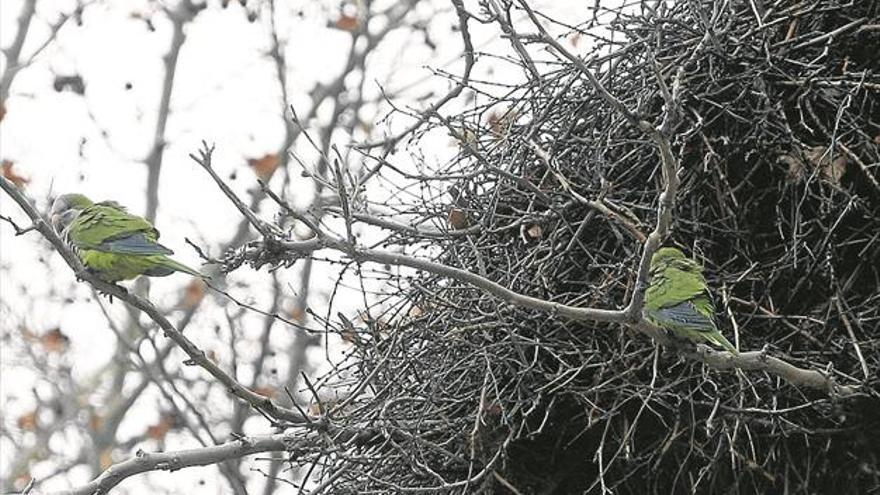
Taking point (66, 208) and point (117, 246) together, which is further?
point (66, 208)

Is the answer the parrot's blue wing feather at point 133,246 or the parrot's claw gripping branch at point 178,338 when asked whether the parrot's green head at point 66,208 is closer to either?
the parrot's blue wing feather at point 133,246

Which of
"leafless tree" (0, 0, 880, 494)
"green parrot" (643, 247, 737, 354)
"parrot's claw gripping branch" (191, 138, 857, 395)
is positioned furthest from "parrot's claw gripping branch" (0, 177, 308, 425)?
"green parrot" (643, 247, 737, 354)

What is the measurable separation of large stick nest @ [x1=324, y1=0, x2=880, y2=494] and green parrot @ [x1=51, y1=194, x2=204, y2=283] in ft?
1.78

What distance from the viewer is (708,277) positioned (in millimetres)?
1741

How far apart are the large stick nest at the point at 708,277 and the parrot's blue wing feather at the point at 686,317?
9cm

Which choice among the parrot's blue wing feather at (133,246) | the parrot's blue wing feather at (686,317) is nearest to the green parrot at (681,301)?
the parrot's blue wing feather at (686,317)

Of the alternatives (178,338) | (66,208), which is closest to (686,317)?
(178,338)

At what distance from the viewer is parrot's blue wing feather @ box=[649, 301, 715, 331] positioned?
153 cm

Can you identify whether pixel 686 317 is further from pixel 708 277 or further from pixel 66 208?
pixel 66 208

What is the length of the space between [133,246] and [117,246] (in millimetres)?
30

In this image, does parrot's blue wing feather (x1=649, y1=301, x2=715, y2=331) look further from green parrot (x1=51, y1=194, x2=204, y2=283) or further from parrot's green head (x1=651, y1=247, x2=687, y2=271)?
green parrot (x1=51, y1=194, x2=204, y2=283)

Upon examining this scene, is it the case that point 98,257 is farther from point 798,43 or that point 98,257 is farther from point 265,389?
point 265,389

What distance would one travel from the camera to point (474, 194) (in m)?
1.99

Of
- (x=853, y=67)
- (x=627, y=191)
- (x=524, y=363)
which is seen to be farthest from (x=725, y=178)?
(x=524, y=363)
